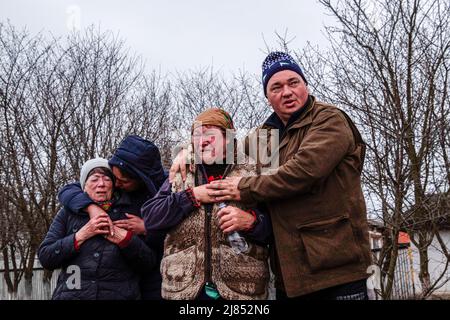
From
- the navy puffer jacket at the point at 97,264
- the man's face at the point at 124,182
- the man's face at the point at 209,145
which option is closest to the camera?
the man's face at the point at 209,145

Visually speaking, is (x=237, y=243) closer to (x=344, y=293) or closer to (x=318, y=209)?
(x=318, y=209)

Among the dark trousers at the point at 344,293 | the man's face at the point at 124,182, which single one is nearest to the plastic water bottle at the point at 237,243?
the dark trousers at the point at 344,293

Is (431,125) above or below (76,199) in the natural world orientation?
above

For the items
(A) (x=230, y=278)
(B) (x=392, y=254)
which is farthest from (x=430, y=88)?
(A) (x=230, y=278)

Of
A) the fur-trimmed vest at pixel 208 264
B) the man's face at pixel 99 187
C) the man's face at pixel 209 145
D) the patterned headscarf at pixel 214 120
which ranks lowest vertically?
the fur-trimmed vest at pixel 208 264

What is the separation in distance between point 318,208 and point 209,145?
2.17ft

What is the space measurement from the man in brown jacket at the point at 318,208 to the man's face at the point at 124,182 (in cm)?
92

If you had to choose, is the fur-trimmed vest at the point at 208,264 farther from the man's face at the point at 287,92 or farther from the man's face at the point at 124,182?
the man's face at the point at 124,182

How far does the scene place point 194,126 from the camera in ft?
8.60

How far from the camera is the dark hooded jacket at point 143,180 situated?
10.0 ft

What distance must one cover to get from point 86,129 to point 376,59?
5402 millimetres

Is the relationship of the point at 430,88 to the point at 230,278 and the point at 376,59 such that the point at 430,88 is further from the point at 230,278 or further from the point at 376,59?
the point at 230,278

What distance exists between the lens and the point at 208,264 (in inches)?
94.2

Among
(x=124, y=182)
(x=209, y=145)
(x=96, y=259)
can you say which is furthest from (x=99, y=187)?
(x=209, y=145)
